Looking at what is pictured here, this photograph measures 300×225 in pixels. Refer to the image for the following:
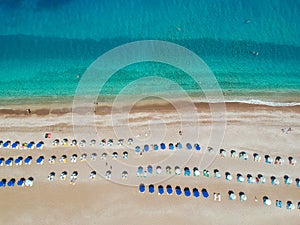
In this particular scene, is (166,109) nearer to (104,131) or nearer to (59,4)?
(104,131)

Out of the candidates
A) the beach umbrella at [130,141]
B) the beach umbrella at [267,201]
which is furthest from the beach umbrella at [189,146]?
the beach umbrella at [267,201]

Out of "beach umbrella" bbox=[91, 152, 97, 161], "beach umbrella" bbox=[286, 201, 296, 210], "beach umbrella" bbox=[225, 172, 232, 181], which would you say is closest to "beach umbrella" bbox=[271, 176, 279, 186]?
"beach umbrella" bbox=[286, 201, 296, 210]

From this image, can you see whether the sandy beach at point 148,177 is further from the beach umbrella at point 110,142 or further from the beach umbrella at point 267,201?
the beach umbrella at point 110,142

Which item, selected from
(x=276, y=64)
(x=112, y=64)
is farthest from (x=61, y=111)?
(x=276, y=64)

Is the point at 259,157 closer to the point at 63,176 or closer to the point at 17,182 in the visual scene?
the point at 63,176

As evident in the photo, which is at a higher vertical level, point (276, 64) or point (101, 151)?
point (276, 64)

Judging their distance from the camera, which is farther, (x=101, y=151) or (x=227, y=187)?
(x=101, y=151)
